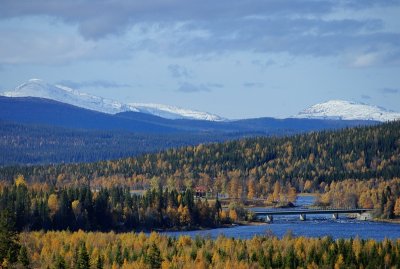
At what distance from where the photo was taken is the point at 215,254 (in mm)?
147125

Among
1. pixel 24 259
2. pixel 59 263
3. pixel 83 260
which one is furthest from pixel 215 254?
pixel 24 259

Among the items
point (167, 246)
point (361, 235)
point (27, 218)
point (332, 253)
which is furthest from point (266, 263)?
point (27, 218)

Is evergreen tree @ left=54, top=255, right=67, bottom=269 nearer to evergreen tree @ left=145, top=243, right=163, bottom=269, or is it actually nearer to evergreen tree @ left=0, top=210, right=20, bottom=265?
evergreen tree @ left=0, top=210, right=20, bottom=265

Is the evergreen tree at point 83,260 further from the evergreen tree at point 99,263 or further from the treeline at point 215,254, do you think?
the evergreen tree at point 99,263

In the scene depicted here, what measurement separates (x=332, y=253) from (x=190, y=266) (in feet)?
67.5

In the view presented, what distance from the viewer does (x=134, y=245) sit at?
158375 millimetres

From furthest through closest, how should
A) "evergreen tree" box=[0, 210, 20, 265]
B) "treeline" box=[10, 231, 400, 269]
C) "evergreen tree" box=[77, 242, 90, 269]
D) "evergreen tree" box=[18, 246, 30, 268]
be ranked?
"evergreen tree" box=[0, 210, 20, 265] → "evergreen tree" box=[18, 246, 30, 268] → "treeline" box=[10, 231, 400, 269] → "evergreen tree" box=[77, 242, 90, 269]

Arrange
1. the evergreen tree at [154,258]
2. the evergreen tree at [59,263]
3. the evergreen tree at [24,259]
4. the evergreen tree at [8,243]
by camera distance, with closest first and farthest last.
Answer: the evergreen tree at [59,263]
the evergreen tree at [154,258]
the evergreen tree at [24,259]
the evergreen tree at [8,243]

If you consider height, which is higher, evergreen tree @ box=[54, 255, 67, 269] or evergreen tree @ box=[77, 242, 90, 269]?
evergreen tree @ box=[77, 242, 90, 269]

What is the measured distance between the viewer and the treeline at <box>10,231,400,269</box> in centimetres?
14225

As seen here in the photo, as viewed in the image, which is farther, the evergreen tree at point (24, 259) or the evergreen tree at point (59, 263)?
the evergreen tree at point (24, 259)

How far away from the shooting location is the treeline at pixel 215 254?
14225cm

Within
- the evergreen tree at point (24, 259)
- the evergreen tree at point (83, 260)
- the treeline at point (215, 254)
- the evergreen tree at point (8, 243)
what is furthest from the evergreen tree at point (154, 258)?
the evergreen tree at point (8, 243)

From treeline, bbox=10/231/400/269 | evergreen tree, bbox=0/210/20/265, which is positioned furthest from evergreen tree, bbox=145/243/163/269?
evergreen tree, bbox=0/210/20/265
